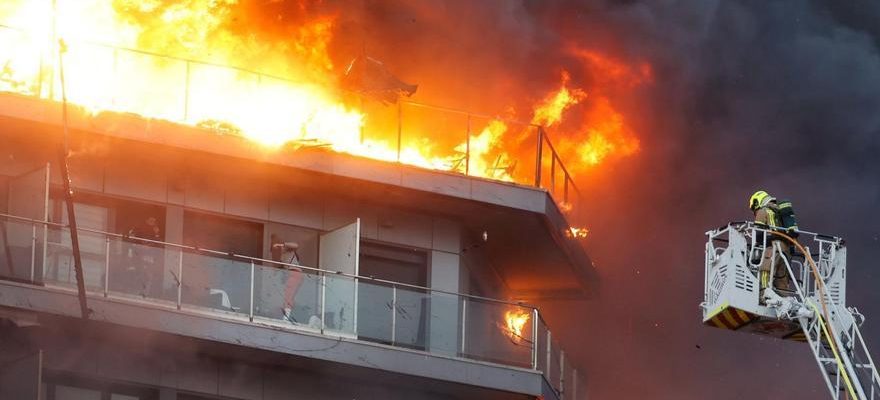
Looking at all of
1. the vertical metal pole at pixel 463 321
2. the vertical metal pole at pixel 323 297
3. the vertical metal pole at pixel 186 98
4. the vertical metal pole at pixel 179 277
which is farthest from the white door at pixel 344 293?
the vertical metal pole at pixel 186 98

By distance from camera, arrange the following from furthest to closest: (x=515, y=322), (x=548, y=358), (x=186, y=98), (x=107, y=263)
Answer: (x=548, y=358) < (x=515, y=322) < (x=186, y=98) < (x=107, y=263)

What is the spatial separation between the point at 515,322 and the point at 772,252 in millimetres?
5425

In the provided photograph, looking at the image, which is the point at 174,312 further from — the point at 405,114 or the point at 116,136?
the point at 405,114

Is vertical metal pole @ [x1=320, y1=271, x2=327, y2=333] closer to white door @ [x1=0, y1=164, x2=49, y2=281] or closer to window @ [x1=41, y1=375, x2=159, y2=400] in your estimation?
window @ [x1=41, y1=375, x2=159, y2=400]

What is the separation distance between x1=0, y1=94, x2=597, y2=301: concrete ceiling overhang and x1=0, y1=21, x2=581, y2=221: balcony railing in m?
0.43

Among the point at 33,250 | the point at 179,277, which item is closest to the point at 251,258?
the point at 179,277

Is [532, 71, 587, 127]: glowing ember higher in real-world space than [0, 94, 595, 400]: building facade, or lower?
higher

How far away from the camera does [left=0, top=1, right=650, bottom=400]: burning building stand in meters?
36.1

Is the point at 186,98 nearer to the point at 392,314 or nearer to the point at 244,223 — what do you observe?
the point at 244,223

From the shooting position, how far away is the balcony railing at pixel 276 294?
3566cm

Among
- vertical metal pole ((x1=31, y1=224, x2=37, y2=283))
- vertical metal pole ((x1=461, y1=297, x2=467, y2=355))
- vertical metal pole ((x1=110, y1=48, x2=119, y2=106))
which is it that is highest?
vertical metal pole ((x1=110, y1=48, x2=119, y2=106))

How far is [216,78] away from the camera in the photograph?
39.8 meters

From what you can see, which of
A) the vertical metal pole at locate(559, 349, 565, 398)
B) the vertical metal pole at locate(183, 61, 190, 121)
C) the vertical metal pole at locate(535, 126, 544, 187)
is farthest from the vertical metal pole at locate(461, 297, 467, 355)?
the vertical metal pole at locate(183, 61, 190, 121)

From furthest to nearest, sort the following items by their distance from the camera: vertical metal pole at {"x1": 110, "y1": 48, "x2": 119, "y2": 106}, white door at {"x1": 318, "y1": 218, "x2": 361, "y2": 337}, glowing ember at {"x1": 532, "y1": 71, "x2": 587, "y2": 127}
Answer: glowing ember at {"x1": 532, "y1": 71, "x2": 587, "y2": 127}, vertical metal pole at {"x1": 110, "y1": 48, "x2": 119, "y2": 106}, white door at {"x1": 318, "y1": 218, "x2": 361, "y2": 337}
